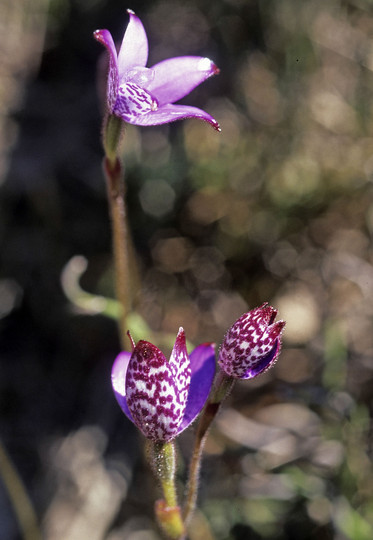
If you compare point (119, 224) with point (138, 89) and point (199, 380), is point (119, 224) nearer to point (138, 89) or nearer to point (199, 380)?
point (138, 89)

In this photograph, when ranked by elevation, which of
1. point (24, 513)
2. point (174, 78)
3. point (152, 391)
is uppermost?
point (174, 78)

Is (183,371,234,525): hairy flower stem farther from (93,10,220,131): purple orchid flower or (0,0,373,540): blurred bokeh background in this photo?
(0,0,373,540): blurred bokeh background

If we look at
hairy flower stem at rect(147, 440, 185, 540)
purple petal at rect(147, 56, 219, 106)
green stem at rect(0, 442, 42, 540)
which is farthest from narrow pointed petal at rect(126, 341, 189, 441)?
green stem at rect(0, 442, 42, 540)

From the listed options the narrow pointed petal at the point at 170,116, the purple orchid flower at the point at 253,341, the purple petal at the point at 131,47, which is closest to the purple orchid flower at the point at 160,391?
the purple orchid flower at the point at 253,341

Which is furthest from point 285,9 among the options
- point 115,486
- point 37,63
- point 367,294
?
point 115,486

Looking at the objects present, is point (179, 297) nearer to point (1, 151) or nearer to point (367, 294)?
point (367, 294)

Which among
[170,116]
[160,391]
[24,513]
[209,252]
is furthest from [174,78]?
[24,513]
